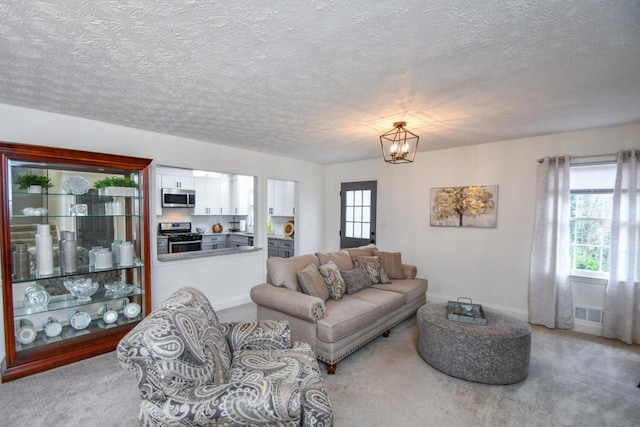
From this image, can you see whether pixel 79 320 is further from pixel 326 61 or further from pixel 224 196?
pixel 224 196

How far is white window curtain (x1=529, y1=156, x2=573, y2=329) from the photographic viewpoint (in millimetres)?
3641

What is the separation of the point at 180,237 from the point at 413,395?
5.47 metres

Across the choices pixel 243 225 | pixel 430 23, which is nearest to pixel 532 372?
pixel 430 23

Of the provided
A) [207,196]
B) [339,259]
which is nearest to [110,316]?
[339,259]

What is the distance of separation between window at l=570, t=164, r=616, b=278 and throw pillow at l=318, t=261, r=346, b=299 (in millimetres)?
2945

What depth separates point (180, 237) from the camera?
6277 millimetres

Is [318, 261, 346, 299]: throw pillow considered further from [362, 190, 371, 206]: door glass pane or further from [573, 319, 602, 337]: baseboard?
[573, 319, 602, 337]: baseboard

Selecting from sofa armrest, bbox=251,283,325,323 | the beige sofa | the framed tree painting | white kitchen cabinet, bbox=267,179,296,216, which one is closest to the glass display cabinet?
sofa armrest, bbox=251,283,325,323

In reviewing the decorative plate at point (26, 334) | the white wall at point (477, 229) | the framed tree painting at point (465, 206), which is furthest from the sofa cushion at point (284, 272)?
the framed tree painting at point (465, 206)

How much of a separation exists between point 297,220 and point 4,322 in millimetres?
3919

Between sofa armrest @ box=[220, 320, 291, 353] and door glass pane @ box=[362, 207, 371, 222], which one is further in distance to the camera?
door glass pane @ box=[362, 207, 371, 222]

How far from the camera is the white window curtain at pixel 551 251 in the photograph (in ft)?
11.9

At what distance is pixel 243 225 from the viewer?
768 cm

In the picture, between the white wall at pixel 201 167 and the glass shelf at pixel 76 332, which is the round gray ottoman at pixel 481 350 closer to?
the white wall at pixel 201 167
